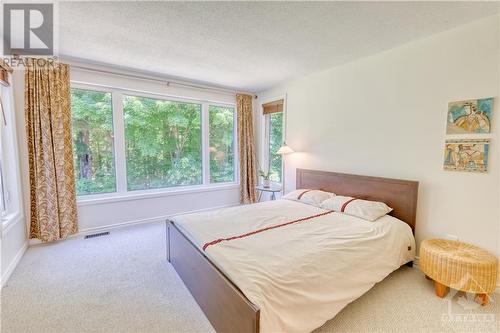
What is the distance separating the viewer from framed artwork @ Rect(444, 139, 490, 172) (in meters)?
2.10

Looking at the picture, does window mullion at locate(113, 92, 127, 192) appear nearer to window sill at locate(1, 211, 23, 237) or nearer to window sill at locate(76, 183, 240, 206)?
window sill at locate(76, 183, 240, 206)

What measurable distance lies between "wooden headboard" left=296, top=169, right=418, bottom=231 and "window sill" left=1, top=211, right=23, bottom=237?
3.78m

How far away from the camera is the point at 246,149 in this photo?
4.77 m

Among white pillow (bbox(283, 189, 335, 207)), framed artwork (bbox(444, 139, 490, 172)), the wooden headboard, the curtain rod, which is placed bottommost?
white pillow (bbox(283, 189, 335, 207))

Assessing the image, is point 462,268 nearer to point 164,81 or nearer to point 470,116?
point 470,116

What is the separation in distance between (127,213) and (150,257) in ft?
4.28

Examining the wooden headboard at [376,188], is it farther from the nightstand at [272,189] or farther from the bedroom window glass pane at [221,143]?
the bedroom window glass pane at [221,143]

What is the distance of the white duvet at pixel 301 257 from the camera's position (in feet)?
4.66

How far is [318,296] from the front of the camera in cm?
157

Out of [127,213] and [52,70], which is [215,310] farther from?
[52,70]

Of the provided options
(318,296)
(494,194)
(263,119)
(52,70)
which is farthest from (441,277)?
(52,70)

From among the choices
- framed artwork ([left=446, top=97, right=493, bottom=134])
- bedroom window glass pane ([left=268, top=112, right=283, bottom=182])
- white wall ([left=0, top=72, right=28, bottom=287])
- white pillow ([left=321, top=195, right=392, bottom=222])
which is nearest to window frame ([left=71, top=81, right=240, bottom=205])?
white wall ([left=0, top=72, right=28, bottom=287])

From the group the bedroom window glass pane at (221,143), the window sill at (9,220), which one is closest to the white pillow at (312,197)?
the bedroom window glass pane at (221,143)

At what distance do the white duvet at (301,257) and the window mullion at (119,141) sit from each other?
1790 millimetres
